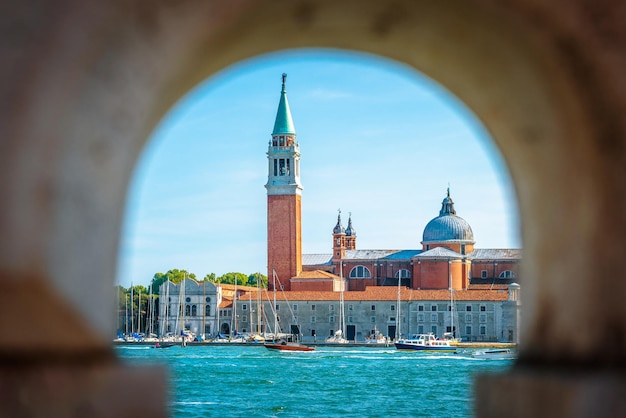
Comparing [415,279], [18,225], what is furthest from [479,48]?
[415,279]

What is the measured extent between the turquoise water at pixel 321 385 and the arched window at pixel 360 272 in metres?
30.5

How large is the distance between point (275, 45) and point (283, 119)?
4567 inches

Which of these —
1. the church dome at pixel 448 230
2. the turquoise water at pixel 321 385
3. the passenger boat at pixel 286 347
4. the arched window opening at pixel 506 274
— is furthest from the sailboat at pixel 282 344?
the arched window opening at pixel 506 274

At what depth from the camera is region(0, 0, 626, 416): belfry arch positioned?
2859mm

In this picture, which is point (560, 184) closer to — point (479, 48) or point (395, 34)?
point (479, 48)

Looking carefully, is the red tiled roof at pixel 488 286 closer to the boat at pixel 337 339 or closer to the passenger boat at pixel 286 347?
the boat at pixel 337 339

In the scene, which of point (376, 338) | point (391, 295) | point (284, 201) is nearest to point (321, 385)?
point (376, 338)

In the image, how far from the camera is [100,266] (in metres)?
3.06

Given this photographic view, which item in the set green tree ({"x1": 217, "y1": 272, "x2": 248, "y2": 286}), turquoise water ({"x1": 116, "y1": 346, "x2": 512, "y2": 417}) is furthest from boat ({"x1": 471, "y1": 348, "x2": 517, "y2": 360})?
green tree ({"x1": 217, "y1": 272, "x2": 248, "y2": 286})

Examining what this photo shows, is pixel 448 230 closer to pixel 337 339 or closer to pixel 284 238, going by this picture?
pixel 284 238

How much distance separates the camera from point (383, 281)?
119875mm

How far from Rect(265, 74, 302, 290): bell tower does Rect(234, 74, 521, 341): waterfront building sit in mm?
115

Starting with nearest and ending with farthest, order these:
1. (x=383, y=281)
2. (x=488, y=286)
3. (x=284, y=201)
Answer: (x=488, y=286) → (x=284, y=201) → (x=383, y=281)

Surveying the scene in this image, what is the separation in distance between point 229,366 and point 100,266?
2766 inches
